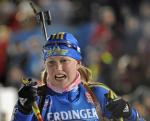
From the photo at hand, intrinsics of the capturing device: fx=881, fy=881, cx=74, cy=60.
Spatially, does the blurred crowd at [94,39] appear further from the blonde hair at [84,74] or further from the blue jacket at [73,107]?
the blue jacket at [73,107]

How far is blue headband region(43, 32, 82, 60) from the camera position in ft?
30.4

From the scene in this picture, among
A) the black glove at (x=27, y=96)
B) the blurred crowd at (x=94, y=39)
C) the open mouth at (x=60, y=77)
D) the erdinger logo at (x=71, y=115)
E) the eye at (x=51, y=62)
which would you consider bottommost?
the erdinger logo at (x=71, y=115)

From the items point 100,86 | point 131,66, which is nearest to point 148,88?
point 131,66

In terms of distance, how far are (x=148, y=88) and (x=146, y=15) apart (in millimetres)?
2221

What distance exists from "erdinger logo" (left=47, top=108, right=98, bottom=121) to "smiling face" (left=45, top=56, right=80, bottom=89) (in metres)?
0.28

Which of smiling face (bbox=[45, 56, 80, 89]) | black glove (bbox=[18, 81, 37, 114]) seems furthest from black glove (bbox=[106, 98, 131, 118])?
black glove (bbox=[18, 81, 37, 114])

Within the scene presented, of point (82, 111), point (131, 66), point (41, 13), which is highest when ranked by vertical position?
point (131, 66)

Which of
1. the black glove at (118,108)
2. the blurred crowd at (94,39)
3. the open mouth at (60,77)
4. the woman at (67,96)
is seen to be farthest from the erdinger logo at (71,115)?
the blurred crowd at (94,39)

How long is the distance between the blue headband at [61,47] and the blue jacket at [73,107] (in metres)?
0.39

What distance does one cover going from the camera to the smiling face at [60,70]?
29.9 feet

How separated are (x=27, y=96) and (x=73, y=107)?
1.82 feet

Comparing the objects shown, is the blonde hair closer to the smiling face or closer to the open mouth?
the smiling face

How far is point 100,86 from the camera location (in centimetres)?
949

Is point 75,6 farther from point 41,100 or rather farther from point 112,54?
point 41,100
